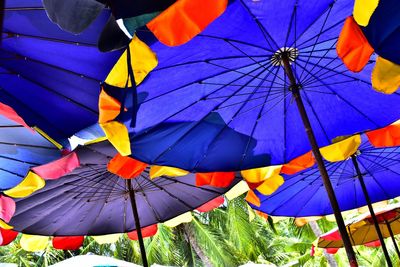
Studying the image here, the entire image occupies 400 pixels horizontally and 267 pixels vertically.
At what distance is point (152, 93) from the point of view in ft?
9.93

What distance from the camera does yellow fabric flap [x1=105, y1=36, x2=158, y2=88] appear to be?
2269 millimetres

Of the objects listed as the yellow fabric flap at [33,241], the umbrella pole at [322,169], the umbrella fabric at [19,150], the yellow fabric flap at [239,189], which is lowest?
the umbrella pole at [322,169]

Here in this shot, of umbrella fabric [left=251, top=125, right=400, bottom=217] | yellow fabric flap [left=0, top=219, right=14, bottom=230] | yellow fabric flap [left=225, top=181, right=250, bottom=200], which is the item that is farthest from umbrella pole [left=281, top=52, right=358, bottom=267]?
yellow fabric flap [left=0, top=219, right=14, bottom=230]

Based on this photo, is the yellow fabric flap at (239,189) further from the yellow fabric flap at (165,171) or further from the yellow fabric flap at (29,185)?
the yellow fabric flap at (29,185)

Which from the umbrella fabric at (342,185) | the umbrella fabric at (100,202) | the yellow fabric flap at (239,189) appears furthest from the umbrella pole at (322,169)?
the yellow fabric flap at (239,189)

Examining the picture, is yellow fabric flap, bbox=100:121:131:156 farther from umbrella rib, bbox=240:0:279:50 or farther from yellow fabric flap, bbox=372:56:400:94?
yellow fabric flap, bbox=372:56:400:94

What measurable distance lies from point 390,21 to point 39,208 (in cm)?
407

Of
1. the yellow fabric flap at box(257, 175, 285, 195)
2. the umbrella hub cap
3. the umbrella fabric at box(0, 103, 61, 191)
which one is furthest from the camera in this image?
the yellow fabric flap at box(257, 175, 285, 195)

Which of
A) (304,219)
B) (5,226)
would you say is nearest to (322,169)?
(304,219)

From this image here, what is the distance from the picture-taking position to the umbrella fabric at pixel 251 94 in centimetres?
269

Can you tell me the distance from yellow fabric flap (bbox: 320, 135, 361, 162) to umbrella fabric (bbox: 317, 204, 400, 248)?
215 centimetres

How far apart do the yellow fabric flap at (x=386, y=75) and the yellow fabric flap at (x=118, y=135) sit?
1773 millimetres

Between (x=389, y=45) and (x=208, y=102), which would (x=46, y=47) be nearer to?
(x=208, y=102)

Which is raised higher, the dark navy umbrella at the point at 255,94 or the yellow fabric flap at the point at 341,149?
the dark navy umbrella at the point at 255,94
